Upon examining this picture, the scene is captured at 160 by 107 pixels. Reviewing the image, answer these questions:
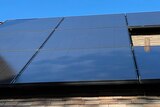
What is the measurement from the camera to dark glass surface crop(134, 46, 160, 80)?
228 inches

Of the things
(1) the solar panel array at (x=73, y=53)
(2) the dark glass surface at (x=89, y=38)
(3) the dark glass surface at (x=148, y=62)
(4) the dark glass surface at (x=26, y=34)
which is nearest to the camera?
(3) the dark glass surface at (x=148, y=62)

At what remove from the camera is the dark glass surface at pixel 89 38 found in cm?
770

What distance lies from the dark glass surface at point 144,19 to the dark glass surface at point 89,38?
1066mm

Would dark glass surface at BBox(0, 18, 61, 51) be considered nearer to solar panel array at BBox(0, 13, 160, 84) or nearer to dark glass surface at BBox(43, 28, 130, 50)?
solar panel array at BBox(0, 13, 160, 84)

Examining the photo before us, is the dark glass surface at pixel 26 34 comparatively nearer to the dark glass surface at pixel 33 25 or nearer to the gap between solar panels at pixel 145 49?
the dark glass surface at pixel 33 25

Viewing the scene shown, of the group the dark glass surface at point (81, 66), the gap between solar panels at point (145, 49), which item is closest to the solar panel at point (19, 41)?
the dark glass surface at point (81, 66)

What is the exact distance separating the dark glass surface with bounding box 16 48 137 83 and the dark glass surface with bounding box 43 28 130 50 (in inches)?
14.2

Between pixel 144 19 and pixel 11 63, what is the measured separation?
4.59 metres

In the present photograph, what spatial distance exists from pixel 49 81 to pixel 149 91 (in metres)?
1.46

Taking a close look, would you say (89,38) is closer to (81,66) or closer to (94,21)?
(81,66)

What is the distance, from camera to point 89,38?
824 cm

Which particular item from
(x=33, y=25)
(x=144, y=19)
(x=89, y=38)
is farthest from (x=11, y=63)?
(x=144, y=19)

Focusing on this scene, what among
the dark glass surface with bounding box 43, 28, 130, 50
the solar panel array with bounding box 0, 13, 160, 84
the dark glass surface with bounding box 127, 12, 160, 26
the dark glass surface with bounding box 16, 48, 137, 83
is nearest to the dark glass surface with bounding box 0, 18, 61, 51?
the solar panel array with bounding box 0, 13, 160, 84

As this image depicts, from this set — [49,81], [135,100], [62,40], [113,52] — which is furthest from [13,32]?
[135,100]
